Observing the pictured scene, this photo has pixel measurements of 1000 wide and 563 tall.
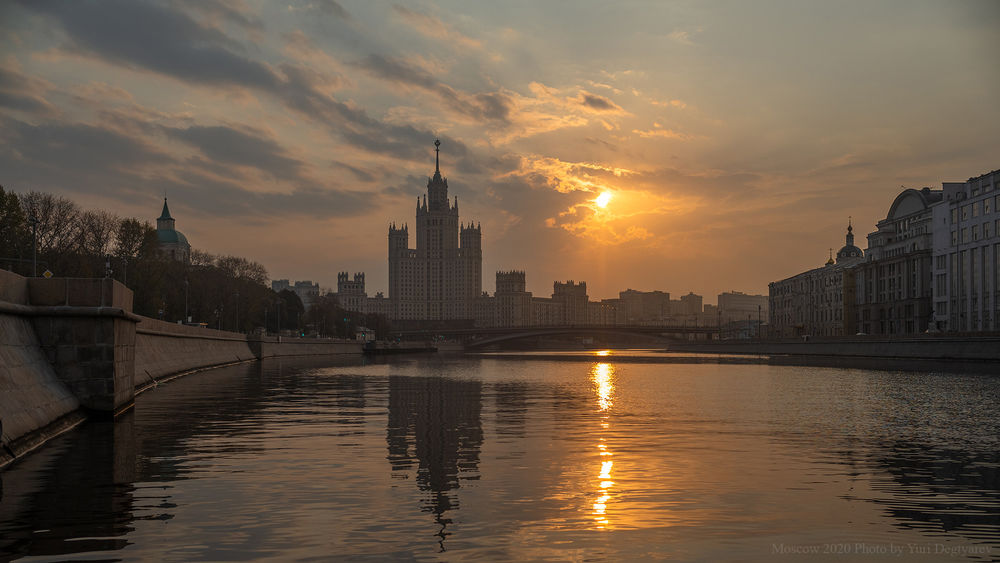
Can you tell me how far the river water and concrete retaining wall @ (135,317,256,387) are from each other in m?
18.8

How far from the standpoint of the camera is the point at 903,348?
10206 centimetres

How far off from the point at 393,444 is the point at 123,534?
12502mm

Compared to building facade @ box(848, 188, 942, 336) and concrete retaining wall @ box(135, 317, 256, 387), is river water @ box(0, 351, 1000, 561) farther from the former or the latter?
building facade @ box(848, 188, 942, 336)

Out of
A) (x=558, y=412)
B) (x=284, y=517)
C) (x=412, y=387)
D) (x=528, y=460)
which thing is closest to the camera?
(x=284, y=517)

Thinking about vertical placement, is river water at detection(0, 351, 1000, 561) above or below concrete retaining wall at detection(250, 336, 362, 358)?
above

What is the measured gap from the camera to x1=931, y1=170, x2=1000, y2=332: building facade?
348 feet

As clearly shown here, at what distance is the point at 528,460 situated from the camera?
23.1m

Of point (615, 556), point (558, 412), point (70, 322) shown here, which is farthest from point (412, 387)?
point (615, 556)

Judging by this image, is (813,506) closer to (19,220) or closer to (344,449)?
(344,449)

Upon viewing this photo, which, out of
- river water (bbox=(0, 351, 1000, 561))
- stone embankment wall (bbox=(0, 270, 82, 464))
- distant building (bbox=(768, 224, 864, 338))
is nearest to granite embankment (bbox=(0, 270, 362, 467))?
stone embankment wall (bbox=(0, 270, 82, 464))

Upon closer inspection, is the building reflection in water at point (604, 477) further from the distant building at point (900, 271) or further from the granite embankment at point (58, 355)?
the distant building at point (900, 271)

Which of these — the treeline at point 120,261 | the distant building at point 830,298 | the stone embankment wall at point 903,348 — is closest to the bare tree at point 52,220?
the treeline at point 120,261

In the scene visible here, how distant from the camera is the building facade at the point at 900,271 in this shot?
135750 mm

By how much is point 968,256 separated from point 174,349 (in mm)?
95848
